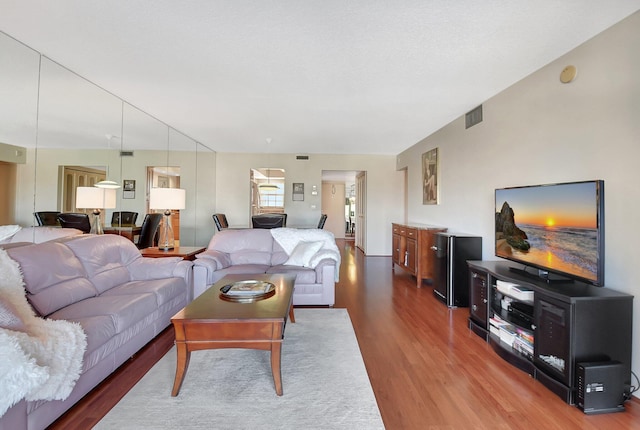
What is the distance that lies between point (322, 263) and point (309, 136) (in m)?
2.99

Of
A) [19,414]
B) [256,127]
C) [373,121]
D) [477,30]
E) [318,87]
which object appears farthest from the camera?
[256,127]

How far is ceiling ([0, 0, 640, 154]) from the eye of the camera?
2014 millimetres

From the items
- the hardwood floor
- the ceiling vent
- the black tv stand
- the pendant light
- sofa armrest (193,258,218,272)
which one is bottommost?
the hardwood floor

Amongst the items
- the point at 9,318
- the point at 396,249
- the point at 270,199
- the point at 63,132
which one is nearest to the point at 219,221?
the point at 63,132

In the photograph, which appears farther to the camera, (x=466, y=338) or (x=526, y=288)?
(x=466, y=338)

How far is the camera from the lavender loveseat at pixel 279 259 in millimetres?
3477

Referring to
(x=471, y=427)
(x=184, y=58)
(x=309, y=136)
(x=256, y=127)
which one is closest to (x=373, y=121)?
(x=309, y=136)

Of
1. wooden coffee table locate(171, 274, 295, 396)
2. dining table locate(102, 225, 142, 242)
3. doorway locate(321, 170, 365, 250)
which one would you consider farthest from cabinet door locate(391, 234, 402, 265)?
doorway locate(321, 170, 365, 250)

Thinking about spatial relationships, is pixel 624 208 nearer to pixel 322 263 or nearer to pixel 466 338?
pixel 466 338

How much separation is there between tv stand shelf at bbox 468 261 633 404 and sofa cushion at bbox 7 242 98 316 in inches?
134

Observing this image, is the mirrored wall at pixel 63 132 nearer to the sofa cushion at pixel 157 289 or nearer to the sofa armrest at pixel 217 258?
the sofa cushion at pixel 157 289

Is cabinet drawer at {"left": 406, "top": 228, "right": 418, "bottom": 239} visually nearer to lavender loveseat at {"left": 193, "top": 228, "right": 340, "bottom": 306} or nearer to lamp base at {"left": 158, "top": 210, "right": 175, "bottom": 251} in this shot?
lavender loveseat at {"left": 193, "top": 228, "right": 340, "bottom": 306}

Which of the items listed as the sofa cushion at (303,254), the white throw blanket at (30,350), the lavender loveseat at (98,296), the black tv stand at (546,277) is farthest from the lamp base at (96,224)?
the black tv stand at (546,277)

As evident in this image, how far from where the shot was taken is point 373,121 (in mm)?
4602
